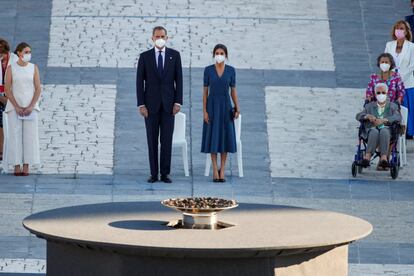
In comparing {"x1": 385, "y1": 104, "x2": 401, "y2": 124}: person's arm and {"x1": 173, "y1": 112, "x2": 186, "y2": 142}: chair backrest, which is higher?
{"x1": 385, "y1": 104, "x2": 401, "y2": 124}: person's arm

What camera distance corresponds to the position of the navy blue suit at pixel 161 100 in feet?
61.1

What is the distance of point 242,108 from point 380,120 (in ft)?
10.4

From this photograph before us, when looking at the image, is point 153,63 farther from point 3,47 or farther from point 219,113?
point 3,47

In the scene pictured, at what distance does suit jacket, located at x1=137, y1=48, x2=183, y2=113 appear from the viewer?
18.6m

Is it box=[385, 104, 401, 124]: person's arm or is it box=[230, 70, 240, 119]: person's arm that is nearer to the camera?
box=[230, 70, 240, 119]: person's arm

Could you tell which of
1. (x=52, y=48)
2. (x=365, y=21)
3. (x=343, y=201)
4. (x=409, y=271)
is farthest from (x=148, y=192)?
(x=365, y=21)

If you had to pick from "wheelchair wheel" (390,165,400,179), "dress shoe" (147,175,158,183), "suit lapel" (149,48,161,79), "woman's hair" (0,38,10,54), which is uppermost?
"woman's hair" (0,38,10,54)

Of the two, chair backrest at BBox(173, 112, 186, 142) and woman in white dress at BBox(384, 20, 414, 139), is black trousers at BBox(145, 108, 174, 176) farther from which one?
woman in white dress at BBox(384, 20, 414, 139)

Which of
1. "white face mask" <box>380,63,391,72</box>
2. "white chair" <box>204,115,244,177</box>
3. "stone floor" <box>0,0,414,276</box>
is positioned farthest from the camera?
"white face mask" <box>380,63,391,72</box>

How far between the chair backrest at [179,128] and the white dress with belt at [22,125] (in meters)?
1.78

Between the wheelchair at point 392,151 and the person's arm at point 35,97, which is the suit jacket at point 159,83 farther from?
the wheelchair at point 392,151

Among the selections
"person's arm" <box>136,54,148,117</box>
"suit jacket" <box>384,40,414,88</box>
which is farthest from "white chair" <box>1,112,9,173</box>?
"suit jacket" <box>384,40,414,88</box>

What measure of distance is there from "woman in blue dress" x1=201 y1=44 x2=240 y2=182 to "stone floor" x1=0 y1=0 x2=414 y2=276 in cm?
45

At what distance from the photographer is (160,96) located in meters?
18.6
